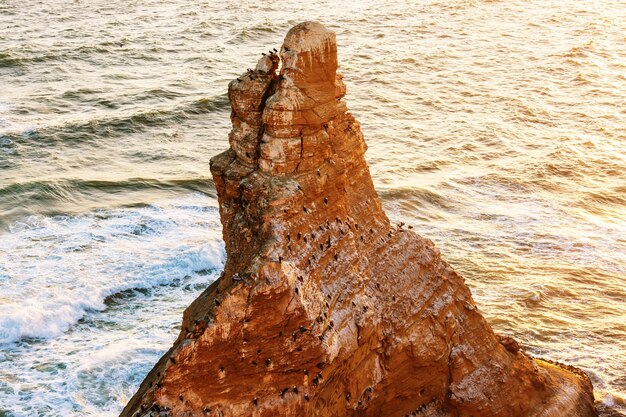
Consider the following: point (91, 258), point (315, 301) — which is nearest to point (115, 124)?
point (91, 258)

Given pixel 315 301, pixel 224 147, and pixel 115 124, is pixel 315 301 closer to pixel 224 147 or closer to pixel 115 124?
pixel 224 147

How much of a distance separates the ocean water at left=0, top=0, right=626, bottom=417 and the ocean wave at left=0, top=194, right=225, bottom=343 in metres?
0.07

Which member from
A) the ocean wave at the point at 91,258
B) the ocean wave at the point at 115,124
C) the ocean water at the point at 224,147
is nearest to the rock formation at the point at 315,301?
the ocean water at the point at 224,147

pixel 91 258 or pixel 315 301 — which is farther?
pixel 91 258

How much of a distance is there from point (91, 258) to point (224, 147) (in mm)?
9540

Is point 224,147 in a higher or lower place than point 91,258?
higher

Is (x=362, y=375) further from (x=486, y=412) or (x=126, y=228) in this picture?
(x=126, y=228)

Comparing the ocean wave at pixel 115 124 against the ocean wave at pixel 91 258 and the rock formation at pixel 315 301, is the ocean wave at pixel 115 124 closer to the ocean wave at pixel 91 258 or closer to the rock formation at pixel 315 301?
the ocean wave at pixel 91 258

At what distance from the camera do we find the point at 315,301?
910 cm

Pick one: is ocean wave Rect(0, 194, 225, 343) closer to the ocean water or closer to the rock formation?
the ocean water

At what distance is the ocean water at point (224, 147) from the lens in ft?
57.5

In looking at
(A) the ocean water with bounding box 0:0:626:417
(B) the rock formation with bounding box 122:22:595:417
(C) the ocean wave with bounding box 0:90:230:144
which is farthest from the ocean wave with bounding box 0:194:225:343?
(B) the rock formation with bounding box 122:22:595:417

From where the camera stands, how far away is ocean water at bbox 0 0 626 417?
17.5m

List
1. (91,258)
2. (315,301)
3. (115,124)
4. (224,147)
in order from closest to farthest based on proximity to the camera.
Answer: (315,301), (91,258), (224,147), (115,124)
